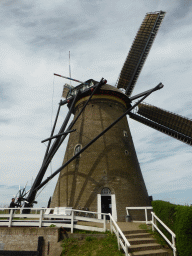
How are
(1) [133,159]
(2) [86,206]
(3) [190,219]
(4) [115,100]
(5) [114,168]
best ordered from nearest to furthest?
1. (3) [190,219]
2. (2) [86,206]
3. (5) [114,168]
4. (1) [133,159]
5. (4) [115,100]

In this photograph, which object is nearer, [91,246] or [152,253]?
[152,253]

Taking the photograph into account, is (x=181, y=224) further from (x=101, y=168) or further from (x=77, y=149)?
(x=77, y=149)

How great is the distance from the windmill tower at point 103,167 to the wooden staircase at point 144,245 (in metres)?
3.38

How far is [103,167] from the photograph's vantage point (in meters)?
12.9

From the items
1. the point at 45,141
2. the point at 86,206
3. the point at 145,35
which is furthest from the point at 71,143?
the point at 145,35

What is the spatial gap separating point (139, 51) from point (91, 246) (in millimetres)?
16930

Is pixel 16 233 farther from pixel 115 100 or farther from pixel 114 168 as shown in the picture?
pixel 115 100

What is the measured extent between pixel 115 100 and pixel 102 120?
2.33m

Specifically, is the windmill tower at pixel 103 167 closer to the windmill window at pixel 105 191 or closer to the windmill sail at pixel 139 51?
the windmill window at pixel 105 191

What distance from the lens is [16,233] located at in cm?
804

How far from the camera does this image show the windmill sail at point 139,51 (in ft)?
59.3

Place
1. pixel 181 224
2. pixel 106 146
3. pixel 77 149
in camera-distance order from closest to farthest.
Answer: pixel 181 224, pixel 106 146, pixel 77 149

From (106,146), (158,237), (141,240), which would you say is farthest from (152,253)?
(106,146)

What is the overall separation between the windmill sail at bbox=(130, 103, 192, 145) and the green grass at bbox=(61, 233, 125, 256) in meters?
11.4
